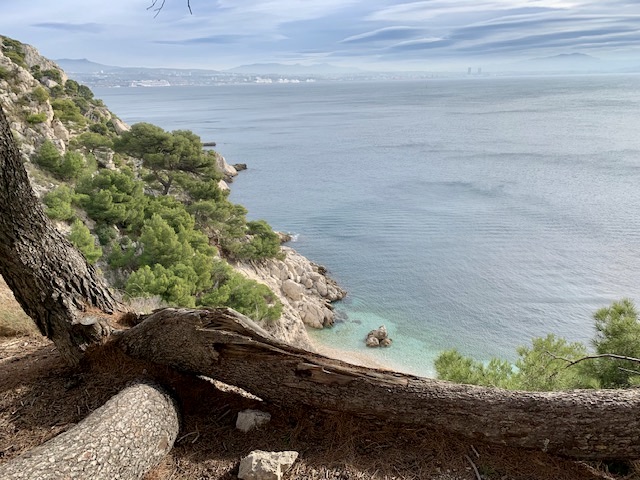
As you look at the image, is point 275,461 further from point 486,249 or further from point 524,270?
point 486,249

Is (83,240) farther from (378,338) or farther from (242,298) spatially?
(378,338)

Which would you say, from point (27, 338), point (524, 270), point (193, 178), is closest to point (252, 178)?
point (193, 178)

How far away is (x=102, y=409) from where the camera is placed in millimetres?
3322

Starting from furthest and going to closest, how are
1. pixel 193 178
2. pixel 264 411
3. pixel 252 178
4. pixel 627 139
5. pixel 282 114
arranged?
1. pixel 282 114
2. pixel 627 139
3. pixel 252 178
4. pixel 193 178
5. pixel 264 411

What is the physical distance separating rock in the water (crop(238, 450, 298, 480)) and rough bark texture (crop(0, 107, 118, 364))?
1.69 meters

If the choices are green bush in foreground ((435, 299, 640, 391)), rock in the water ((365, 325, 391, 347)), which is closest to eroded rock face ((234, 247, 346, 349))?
rock in the water ((365, 325, 391, 347))

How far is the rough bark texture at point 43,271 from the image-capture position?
A: 11.4ft

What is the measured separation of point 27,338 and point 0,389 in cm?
122

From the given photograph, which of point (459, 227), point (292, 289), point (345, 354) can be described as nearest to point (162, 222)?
point (292, 289)

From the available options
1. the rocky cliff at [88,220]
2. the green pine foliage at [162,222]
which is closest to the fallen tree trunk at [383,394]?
the green pine foliage at [162,222]

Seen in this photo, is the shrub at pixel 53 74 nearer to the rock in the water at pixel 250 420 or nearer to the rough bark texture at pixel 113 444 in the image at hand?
the rough bark texture at pixel 113 444

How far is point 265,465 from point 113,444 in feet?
3.05

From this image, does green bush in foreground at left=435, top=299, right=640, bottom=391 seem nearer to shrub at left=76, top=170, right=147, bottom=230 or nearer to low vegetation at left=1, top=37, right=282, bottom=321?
low vegetation at left=1, top=37, right=282, bottom=321

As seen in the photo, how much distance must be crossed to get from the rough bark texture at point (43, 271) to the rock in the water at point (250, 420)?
134 centimetres
